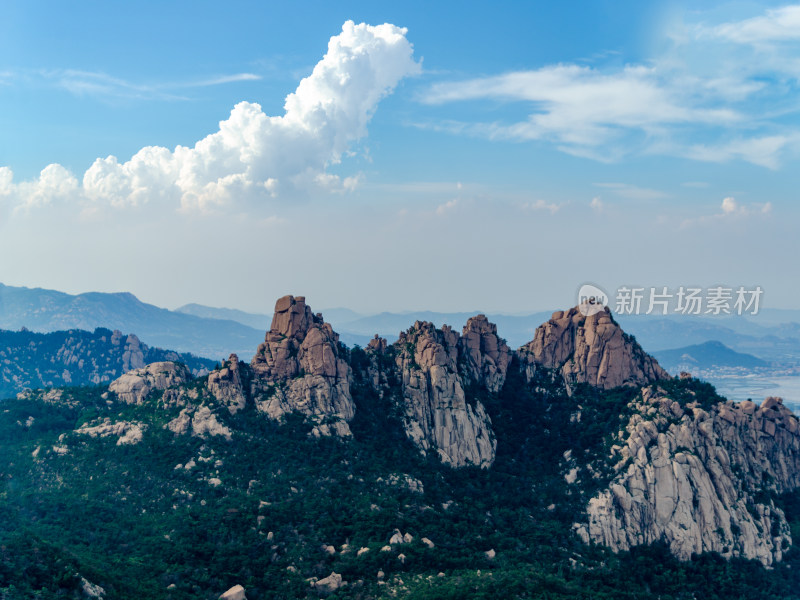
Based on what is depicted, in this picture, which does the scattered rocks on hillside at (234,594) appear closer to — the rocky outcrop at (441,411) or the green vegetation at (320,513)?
the green vegetation at (320,513)

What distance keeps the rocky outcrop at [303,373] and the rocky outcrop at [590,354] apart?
36452mm

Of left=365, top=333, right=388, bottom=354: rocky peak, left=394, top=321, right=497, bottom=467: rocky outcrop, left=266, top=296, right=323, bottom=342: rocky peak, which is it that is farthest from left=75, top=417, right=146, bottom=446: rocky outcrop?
left=365, top=333, right=388, bottom=354: rocky peak

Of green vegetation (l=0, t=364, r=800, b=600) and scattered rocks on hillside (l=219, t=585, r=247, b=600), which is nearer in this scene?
scattered rocks on hillside (l=219, t=585, r=247, b=600)

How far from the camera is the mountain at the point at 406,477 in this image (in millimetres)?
76812

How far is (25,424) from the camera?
110m

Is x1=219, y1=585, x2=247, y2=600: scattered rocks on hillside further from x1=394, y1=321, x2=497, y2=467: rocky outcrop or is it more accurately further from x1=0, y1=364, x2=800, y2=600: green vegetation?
x1=394, y1=321, x2=497, y2=467: rocky outcrop

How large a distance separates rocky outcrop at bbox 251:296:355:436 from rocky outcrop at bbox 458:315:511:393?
21.9m

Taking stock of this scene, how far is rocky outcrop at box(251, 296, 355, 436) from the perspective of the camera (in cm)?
10512

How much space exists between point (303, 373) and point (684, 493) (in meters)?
56.3

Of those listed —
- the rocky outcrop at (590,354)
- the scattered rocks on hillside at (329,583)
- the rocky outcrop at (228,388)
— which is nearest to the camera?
the scattered rocks on hillside at (329,583)

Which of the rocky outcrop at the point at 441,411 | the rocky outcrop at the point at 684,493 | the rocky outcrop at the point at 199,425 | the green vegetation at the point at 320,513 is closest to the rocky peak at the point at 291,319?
the green vegetation at the point at 320,513

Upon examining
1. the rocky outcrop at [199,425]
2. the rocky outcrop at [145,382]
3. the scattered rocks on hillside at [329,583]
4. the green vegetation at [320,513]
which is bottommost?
the scattered rocks on hillside at [329,583]

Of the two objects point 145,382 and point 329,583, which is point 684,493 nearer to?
point 329,583

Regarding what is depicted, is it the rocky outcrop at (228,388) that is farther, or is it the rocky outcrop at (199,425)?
the rocky outcrop at (228,388)
